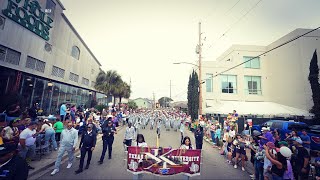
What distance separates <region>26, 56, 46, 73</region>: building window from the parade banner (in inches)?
639

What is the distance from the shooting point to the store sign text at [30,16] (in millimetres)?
13445

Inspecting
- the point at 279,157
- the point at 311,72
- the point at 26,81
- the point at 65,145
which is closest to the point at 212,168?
the point at 279,157

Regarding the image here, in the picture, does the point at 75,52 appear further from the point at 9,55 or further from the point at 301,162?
the point at 301,162

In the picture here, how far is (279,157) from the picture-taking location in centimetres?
466

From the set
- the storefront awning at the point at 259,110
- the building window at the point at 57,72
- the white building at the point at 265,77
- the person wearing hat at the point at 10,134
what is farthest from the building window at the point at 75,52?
the storefront awning at the point at 259,110

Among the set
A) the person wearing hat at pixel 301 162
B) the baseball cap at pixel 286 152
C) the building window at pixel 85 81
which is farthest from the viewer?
the building window at pixel 85 81

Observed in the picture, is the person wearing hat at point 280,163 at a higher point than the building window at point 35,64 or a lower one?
lower

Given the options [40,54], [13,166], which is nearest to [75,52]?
[40,54]

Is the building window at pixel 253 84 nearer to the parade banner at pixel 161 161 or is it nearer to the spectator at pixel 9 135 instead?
the parade banner at pixel 161 161

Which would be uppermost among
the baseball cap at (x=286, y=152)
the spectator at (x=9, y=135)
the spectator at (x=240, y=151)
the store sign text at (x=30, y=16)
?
the store sign text at (x=30, y=16)

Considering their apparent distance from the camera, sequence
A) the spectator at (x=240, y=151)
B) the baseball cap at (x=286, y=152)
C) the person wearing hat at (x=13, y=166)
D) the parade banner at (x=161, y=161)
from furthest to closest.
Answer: the spectator at (x=240, y=151), the parade banner at (x=161, y=161), the baseball cap at (x=286, y=152), the person wearing hat at (x=13, y=166)

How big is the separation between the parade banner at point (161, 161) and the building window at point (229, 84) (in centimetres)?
2617

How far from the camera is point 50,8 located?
60.2 feet

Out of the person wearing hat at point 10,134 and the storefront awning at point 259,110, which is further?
the storefront awning at point 259,110
